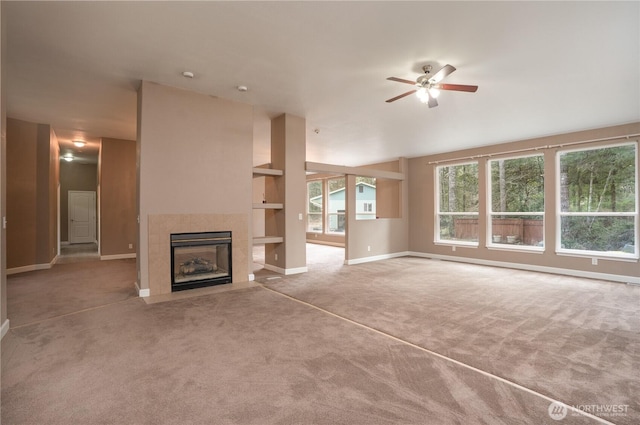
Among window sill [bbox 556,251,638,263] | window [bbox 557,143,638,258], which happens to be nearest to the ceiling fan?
window [bbox 557,143,638,258]

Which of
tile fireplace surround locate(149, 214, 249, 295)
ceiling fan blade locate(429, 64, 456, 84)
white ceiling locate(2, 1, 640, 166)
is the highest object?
white ceiling locate(2, 1, 640, 166)

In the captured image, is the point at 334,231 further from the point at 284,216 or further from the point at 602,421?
the point at 602,421

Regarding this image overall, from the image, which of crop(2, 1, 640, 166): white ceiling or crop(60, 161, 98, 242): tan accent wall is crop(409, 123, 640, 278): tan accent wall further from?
crop(60, 161, 98, 242): tan accent wall

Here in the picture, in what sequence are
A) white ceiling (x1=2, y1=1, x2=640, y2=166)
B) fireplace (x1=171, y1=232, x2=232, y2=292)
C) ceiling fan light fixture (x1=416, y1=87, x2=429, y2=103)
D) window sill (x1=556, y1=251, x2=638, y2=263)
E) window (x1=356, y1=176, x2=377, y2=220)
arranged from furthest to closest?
window (x1=356, y1=176, x2=377, y2=220)
window sill (x1=556, y1=251, x2=638, y2=263)
fireplace (x1=171, y1=232, x2=232, y2=292)
ceiling fan light fixture (x1=416, y1=87, x2=429, y2=103)
white ceiling (x1=2, y1=1, x2=640, y2=166)

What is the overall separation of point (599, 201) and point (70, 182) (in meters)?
14.5

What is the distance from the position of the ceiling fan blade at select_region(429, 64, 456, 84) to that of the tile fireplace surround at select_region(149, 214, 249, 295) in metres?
3.31

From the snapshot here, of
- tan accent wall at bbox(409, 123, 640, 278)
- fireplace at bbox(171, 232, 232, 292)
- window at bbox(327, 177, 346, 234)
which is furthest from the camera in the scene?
window at bbox(327, 177, 346, 234)

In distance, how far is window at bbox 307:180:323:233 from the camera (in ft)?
38.0

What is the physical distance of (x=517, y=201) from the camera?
6.65m

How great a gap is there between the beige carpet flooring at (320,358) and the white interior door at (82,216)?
7697 millimetres

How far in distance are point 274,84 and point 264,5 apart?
1.64 m

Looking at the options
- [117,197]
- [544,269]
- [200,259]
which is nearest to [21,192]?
[117,197]

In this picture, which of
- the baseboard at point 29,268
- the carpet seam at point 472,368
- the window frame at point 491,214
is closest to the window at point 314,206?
the window frame at point 491,214

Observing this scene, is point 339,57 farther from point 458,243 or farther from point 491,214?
point 458,243
